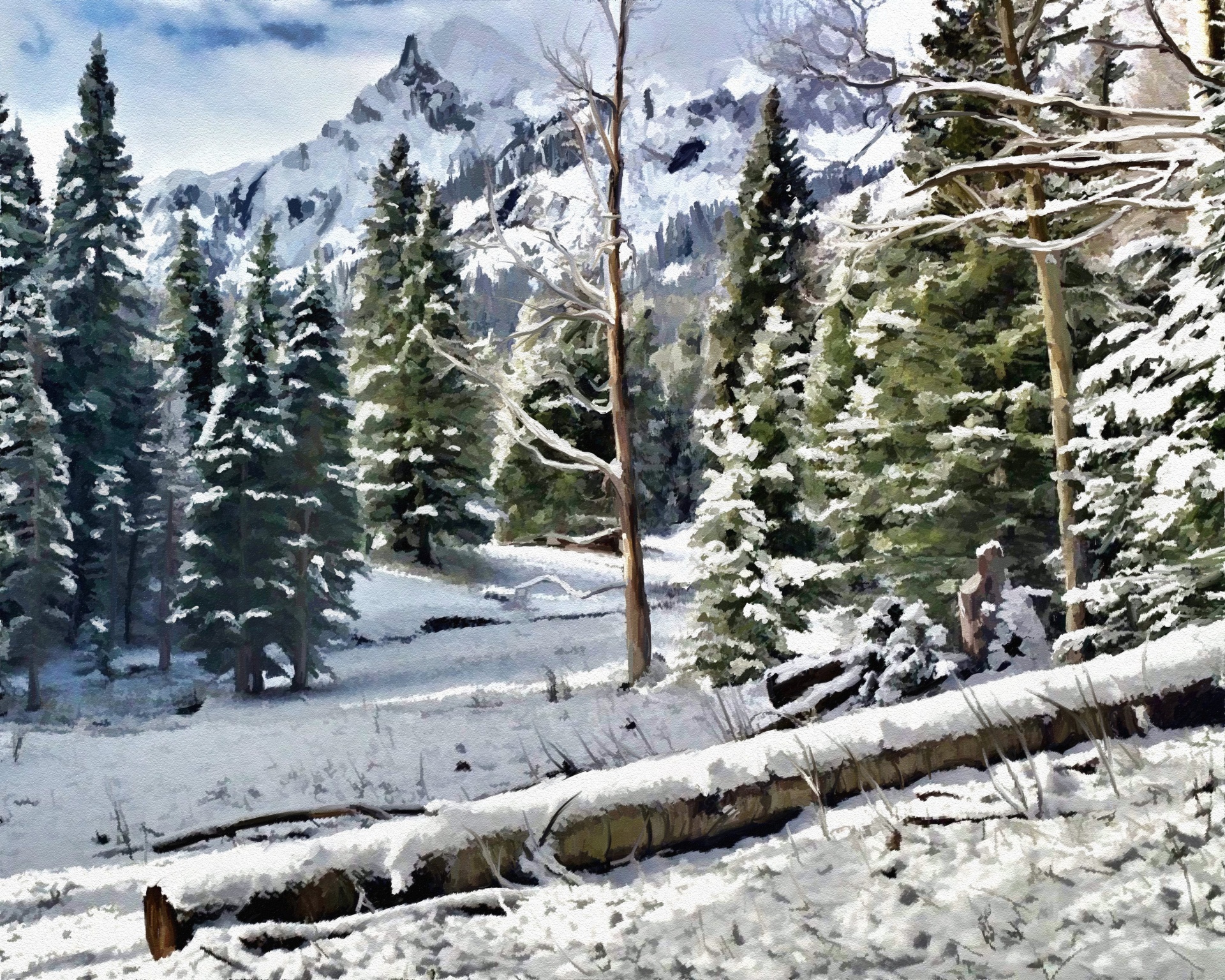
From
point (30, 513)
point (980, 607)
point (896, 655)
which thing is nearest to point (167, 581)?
point (30, 513)

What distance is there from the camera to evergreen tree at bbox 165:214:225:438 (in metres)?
37.3

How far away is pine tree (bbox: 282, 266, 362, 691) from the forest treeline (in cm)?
9

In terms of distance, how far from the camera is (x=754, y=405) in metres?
18.6

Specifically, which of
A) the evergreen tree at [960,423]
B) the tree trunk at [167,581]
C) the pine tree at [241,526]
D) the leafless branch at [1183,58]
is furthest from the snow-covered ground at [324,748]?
the tree trunk at [167,581]

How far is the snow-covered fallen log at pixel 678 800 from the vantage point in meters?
4.14

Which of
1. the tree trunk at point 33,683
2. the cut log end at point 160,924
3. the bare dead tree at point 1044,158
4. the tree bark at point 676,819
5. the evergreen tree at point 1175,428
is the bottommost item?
the tree trunk at point 33,683

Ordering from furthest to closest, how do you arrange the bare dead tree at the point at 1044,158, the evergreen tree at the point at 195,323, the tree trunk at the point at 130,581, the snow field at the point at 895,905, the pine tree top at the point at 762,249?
the evergreen tree at the point at 195,323 → the tree trunk at the point at 130,581 → the pine tree top at the point at 762,249 → the bare dead tree at the point at 1044,158 → the snow field at the point at 895,905

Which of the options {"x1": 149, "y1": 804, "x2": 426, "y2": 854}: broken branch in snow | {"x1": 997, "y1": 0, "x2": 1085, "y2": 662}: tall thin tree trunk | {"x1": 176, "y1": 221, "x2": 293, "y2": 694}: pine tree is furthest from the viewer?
{"x1": 176, "y1": 221, "x2": 293, "y2": 694}: pine tree

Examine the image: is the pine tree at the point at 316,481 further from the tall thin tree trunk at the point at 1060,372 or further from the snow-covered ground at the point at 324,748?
the tall thin tree trunk at the point at 1060,372

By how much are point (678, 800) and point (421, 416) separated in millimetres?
32761

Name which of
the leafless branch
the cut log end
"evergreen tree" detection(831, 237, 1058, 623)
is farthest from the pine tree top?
the cut log end

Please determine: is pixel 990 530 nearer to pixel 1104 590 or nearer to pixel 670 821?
pixel 1104 590

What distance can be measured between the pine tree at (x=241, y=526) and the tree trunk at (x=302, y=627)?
0.33 metres

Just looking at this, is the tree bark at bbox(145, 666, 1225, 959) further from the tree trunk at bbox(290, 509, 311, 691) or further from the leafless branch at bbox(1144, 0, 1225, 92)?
the tree trunk at bbox(290, 509, 311, 691)
